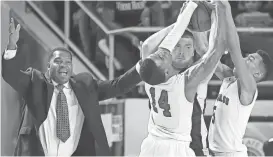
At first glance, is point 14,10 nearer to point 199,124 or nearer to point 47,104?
point 47,104

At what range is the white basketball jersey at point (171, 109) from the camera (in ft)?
12.4

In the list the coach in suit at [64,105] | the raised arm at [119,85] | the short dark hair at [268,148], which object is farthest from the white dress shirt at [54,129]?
the short dark hair at [268,148]

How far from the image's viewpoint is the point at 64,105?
4680 mm

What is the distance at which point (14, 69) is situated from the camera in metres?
4.51

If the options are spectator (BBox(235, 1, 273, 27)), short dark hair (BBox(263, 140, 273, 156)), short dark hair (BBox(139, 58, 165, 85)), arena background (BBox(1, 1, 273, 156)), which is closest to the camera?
short dark hair (BBox(139, 58, 165, 85))

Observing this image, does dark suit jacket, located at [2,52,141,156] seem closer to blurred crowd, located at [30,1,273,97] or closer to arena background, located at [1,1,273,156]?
arena background, located at [1,1,273,156]

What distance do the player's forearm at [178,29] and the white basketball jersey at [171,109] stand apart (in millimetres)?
305

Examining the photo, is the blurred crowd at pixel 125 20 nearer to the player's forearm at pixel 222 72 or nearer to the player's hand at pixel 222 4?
the player's forearm at pixel 222 72

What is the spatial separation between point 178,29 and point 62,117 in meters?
1.48

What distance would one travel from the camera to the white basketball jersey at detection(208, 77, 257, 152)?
14.3ft

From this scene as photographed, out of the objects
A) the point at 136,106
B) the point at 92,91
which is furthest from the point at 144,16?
the point at 92,91

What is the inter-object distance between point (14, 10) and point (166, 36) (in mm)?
2847

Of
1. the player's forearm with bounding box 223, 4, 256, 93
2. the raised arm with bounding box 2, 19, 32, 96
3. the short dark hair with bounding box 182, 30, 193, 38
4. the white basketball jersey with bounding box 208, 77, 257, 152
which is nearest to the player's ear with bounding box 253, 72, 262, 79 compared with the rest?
the white basketball jersey with bounding box 208, 77, 257, 152

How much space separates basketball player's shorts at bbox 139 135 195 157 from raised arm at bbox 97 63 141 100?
2.44 ft
